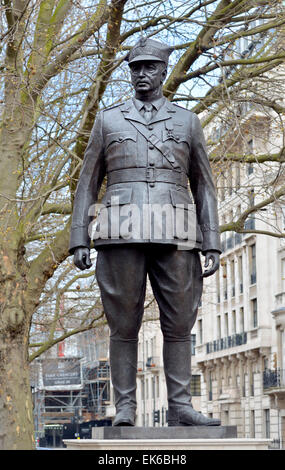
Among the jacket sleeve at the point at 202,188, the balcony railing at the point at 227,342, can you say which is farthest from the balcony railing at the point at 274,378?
the jacket sleeve at the point at 202,188

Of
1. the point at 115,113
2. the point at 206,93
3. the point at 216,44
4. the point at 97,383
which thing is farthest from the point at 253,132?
the point at 97,383

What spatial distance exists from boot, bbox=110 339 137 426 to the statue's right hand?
604mm

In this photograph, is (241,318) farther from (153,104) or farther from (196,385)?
(153,104)

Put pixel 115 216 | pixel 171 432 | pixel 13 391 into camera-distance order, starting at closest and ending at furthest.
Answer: pixel 171 432
pixel 115 216
pixel 13 391

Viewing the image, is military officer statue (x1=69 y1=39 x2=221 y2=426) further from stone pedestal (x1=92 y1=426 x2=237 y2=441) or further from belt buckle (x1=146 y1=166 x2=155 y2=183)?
stone pedestal (x1=92 y1=426 x2=237 y2=441)

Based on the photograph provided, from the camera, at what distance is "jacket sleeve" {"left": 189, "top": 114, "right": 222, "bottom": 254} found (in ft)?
23.5

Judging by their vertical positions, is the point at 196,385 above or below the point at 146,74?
above

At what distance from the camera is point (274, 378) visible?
48562 mm

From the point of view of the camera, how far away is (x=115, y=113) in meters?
7.23

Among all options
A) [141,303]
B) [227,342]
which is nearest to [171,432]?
[141,303]

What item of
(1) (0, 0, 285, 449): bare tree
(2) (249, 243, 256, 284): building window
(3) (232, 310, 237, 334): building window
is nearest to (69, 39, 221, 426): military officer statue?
(1) (0, 0, 285, 449): bare tree

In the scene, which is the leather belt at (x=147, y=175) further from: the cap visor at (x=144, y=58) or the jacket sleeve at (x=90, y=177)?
the cap visor at (x=144, y=58)

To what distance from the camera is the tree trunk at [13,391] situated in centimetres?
1620

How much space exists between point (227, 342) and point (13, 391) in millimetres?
44172
